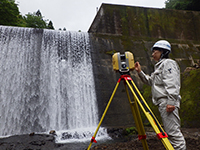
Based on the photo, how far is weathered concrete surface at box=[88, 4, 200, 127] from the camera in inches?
337

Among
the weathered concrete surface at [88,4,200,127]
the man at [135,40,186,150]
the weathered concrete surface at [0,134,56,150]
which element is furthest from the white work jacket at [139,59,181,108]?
the weathered concrete surface at [88,4,200,127]

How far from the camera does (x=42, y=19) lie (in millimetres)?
28828

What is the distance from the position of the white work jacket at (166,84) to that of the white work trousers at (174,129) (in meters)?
0.13

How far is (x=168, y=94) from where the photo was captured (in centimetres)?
211

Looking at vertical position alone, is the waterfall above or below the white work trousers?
above

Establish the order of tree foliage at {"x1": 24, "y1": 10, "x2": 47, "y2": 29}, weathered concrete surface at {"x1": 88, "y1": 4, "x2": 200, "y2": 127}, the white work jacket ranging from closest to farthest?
the white work jacket, weathered concrete surface at {"x1": 88, "y1": 4, "x2": 200, "y2": 127}, tree foliage at {"x1": 24, "y1": 10, "x2": 47, "y2": 29}

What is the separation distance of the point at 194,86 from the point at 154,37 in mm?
5512

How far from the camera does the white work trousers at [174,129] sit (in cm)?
198

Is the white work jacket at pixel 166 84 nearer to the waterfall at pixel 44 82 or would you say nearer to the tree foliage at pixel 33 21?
the waterfall at pixel 44 82

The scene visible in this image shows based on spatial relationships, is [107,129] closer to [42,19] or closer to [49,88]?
[49,88]

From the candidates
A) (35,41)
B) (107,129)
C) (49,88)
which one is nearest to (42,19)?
(35,41)

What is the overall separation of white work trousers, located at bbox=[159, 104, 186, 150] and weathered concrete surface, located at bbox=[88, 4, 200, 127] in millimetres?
6109

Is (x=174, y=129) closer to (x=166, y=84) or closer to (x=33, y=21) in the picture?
(x=166, y=84)

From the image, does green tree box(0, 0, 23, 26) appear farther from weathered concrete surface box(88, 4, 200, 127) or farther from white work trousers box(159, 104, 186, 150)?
white work trousers box(159, 104, 186, 150)
